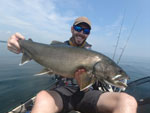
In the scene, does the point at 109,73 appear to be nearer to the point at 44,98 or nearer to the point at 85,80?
the point at 85,80

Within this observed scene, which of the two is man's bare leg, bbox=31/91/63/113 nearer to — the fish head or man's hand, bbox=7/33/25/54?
the fish head

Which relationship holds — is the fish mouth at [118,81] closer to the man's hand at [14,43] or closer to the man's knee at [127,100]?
the man's knee at [127,100]

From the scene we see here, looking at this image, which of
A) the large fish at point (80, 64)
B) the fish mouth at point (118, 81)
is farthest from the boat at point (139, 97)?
the fish mouth at point (118, 81)

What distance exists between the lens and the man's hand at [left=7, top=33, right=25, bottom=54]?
4.16 meters

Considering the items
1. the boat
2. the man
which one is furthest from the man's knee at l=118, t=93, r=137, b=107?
the boat

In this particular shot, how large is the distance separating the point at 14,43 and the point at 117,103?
3550 mm

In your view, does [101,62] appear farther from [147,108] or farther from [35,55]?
[147,108]

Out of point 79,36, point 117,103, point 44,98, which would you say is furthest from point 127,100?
point 79,36

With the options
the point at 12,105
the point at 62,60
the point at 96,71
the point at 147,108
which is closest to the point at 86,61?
the point at 96,71

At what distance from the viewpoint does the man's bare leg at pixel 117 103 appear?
120 inches

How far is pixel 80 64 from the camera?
12.4ft

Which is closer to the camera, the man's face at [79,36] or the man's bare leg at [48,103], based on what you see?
the man's bare leg at [48,103]

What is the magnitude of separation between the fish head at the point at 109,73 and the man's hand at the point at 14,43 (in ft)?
8.72

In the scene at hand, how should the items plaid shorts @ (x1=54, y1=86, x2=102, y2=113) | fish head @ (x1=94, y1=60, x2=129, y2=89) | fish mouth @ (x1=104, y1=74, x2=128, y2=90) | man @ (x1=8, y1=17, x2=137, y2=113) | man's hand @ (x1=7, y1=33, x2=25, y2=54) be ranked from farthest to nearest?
man's hand @ (x1=7, y1=33, x2=25, y2=54)
plaid shorts @ (x1=54, y1=86, x2=102, y2=113)
fish head @ (x1=94, y1=60, x2=129, y2=89)
fish mouth @ (x1=104, y1=74, x2=128, y2=90)
man @ (x1=8, y1=17, x2=137, y2=113)
